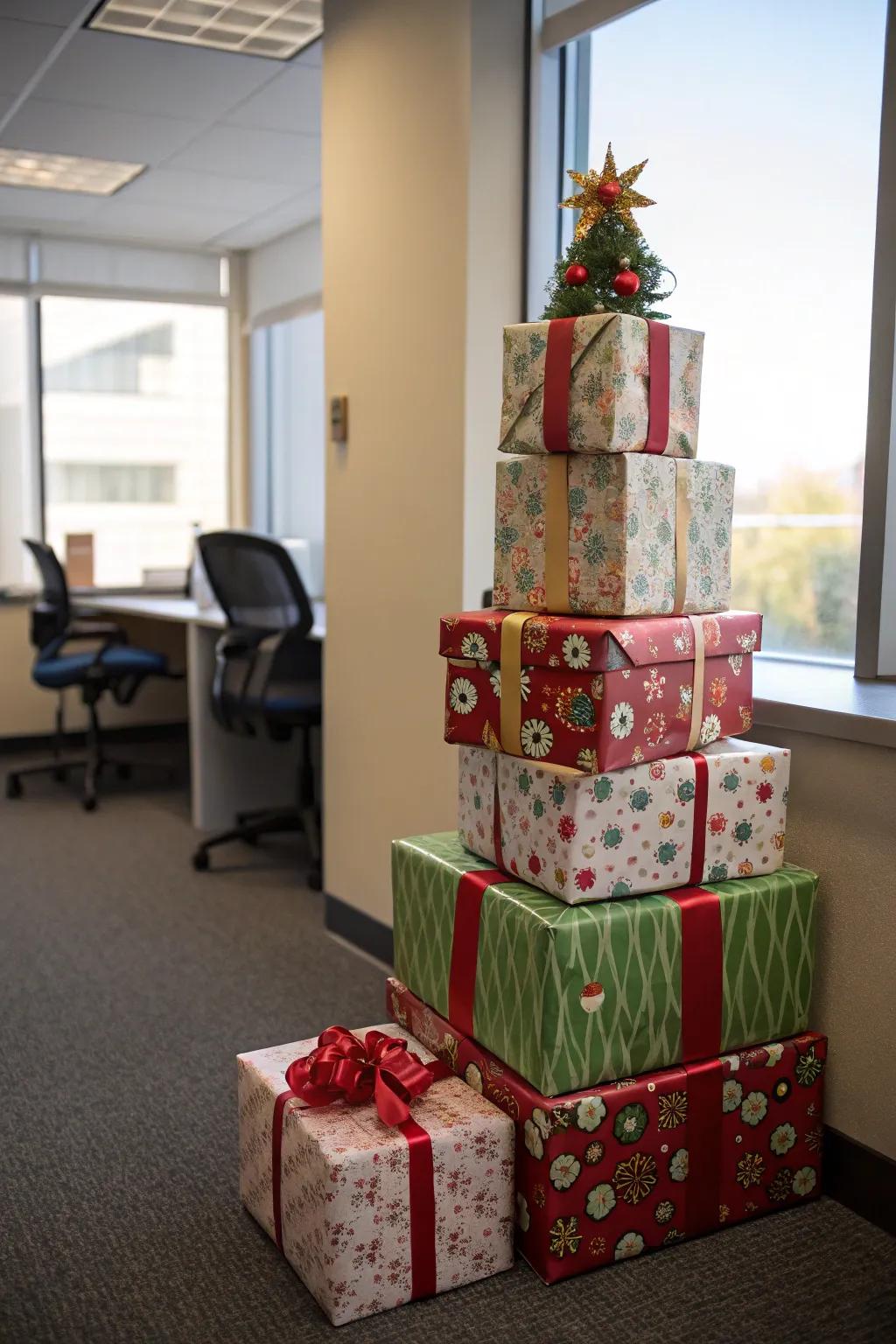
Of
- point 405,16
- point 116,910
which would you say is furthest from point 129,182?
point 116,910

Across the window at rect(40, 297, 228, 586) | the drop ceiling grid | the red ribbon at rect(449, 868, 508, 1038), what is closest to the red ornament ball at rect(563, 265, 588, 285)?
the red ribbon at rect(449, 868, 508, 1038)

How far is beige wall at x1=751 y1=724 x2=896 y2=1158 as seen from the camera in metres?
1.69

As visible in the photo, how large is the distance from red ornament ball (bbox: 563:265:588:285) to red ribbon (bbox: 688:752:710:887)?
26.1 inches

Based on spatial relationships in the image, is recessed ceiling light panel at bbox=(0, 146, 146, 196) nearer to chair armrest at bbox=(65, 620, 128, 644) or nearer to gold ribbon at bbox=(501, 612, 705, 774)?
chair armrest at bbox=(65, 620, 128, 644)

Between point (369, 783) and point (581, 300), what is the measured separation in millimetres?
1402

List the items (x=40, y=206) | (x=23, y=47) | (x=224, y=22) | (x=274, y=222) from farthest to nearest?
(x=274, y=222)
(x=40, y=206)
(x=23, y=47)
(x=224, y=22)

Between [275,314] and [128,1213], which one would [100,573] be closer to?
A: [275,314]

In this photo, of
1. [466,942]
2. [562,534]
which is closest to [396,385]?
[562,534]

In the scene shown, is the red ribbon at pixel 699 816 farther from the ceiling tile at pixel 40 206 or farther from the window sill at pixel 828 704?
the ceiling tile at pixel 40 206

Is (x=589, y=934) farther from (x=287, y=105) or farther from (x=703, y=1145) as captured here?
(x=287, y=105)

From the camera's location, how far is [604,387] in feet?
5.12

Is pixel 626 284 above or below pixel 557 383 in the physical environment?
above

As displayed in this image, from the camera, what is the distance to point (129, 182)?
448cm

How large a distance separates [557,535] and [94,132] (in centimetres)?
302
